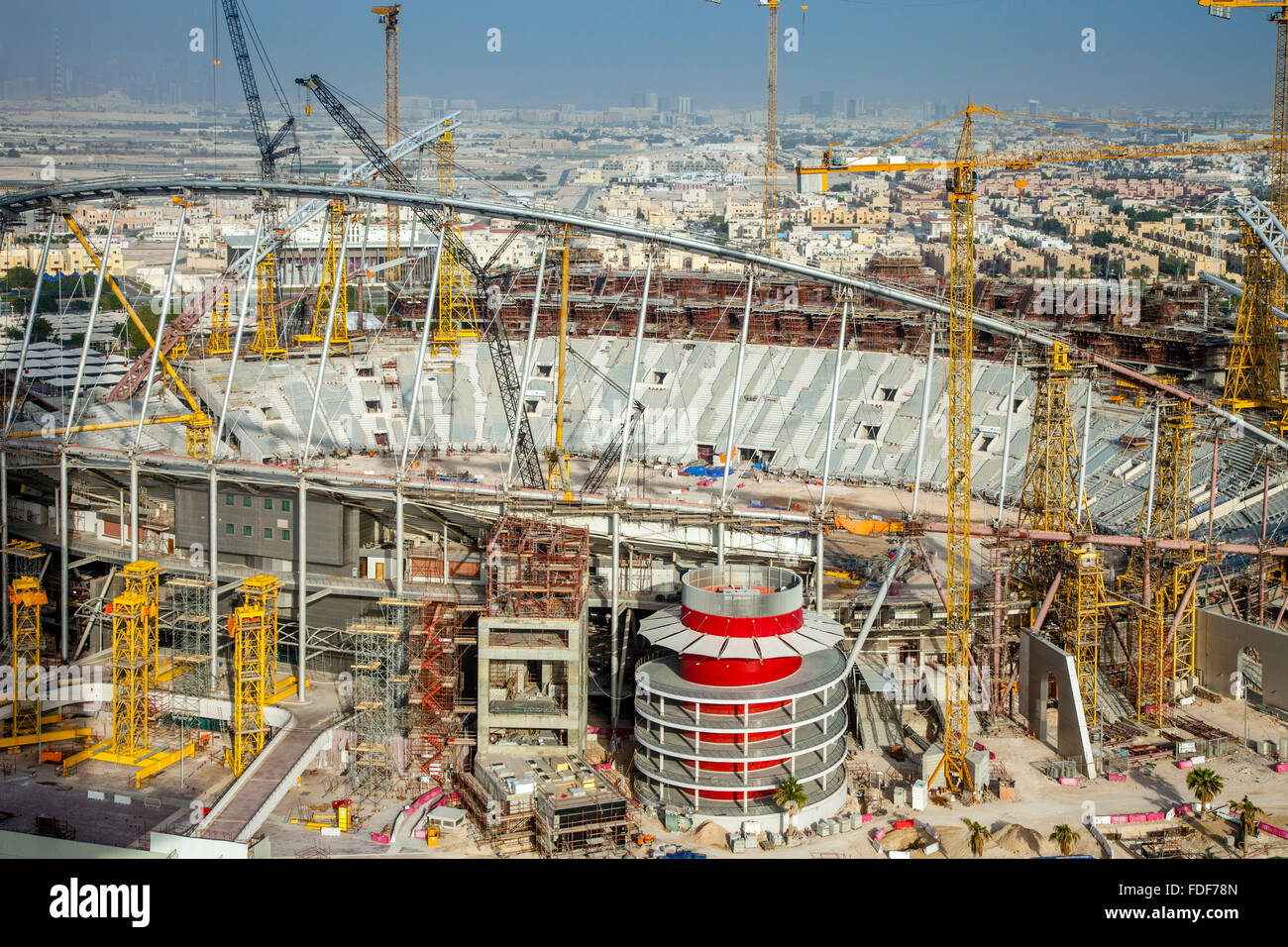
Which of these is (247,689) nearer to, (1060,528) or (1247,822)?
(1060,528)

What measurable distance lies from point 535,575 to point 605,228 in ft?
36.2

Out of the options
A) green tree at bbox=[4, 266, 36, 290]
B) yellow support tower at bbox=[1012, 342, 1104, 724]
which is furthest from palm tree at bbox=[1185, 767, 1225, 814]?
green tree at bbox=[4, 266, 36, 290]

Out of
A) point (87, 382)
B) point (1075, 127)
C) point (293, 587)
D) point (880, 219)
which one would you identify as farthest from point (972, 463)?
point (1075, 127)

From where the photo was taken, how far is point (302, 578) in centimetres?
3684

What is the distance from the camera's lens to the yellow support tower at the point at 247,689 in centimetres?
3194

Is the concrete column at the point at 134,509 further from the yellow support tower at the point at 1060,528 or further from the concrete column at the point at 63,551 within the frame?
the yellow support tower at the point at 1060,528

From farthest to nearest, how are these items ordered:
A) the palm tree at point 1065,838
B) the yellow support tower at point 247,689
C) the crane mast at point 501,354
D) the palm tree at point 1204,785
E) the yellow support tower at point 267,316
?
the yellow support tower at point 267,316
the crane mast at point 501,354
the yellow support tower at point 247,689
the palm tree at point 1204,785
the palm tree at point 1065,838

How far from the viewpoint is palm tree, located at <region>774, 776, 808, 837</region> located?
28797 mm

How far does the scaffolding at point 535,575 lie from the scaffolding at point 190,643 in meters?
8.23

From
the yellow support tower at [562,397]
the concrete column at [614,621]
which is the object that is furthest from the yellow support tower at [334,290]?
the concrete column at [614,621]

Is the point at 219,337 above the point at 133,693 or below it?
above

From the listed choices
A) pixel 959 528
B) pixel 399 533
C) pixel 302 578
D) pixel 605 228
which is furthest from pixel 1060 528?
pixel 302 578

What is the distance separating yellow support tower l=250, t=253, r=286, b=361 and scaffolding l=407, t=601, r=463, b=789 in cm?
2400

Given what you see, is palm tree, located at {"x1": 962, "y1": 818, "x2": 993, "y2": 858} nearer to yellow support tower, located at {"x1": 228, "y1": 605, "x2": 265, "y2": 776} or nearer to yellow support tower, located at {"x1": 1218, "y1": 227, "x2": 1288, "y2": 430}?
yellow support tower, located at {"x1": 228, "y1": 605, "x2": 265, "y2": 776}
